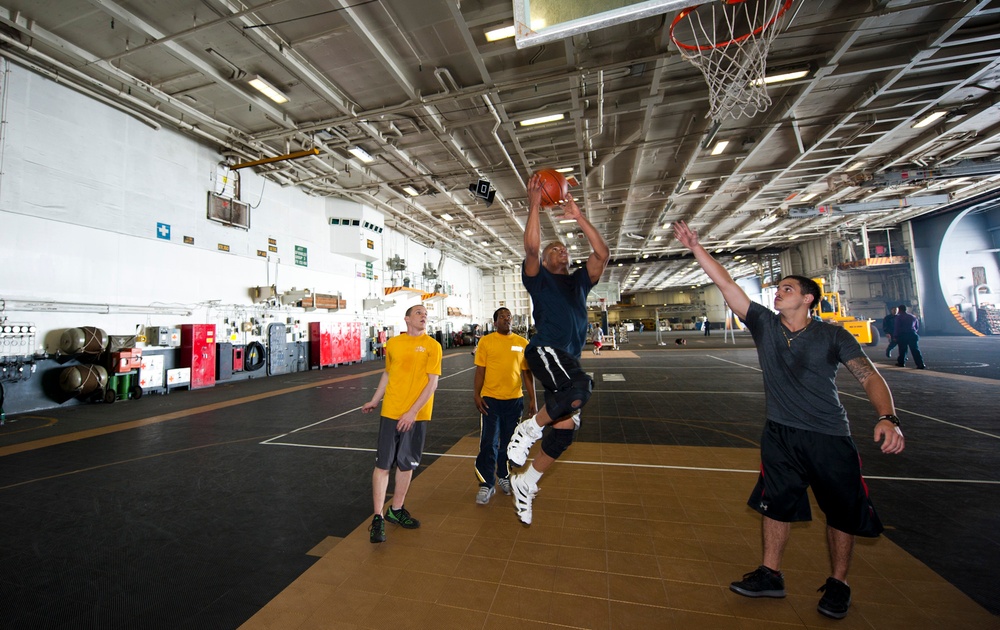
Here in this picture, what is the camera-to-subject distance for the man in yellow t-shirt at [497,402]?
3656mm

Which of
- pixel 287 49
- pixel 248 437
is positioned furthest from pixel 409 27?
pixel 248 437

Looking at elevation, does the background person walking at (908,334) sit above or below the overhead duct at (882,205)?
below

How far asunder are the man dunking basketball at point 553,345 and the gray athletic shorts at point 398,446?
0.75 m

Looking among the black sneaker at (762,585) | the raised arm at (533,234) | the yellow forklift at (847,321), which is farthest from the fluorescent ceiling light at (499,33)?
the yellow forklift at (847,321)

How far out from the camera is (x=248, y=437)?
6.01 m

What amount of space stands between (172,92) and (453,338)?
2267cm

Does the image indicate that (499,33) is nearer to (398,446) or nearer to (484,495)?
(398,446)

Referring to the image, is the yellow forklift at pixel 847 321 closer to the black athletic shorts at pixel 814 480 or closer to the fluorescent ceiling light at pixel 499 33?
the fluorescent ceiling light at pixel 499 33

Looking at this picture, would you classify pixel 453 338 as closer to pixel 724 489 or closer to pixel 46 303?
pixel 46 303

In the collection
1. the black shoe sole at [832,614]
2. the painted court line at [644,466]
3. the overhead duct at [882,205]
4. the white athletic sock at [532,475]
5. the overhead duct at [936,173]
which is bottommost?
the painted court line at [644,466]

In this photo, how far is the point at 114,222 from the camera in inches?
406

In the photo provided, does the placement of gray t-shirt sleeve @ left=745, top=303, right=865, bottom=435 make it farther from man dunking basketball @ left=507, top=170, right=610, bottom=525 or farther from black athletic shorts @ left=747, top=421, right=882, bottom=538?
man dunking basketball @ left=507, top=170, right=610, bottom=525

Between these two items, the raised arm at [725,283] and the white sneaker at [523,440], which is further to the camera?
the white sneaker at [523,440]

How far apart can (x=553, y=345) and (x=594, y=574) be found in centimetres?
146
